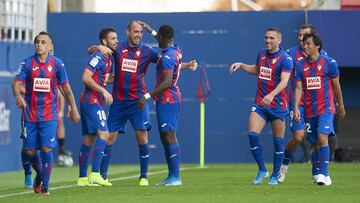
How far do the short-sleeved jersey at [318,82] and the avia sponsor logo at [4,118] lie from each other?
8132 mm

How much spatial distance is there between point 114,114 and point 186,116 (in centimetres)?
1191

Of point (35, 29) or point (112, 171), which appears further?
point (35, 29)

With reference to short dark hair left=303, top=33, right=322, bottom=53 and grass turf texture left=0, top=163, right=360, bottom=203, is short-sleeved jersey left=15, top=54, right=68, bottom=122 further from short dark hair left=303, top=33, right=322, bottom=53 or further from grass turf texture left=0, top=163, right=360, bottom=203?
short dark hair left=303, top=33, right=322, bottom=53

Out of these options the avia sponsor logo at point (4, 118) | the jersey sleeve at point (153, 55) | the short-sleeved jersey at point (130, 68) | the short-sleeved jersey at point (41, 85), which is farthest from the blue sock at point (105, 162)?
the avia sponsor logo at point (4, 118)

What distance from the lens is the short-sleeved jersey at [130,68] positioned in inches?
663

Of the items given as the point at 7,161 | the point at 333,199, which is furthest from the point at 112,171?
the point at 333,199

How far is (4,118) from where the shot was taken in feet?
76.7

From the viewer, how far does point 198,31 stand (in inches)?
1144

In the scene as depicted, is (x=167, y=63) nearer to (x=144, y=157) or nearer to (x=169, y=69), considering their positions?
(x=169, y=69)

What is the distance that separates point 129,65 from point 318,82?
261 cm

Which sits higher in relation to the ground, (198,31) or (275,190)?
(198,31)

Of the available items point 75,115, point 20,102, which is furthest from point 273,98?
point 20,102

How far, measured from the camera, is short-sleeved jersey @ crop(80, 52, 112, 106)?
54.9 feet

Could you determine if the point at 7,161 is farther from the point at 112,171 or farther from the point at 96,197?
the point at 96,197
